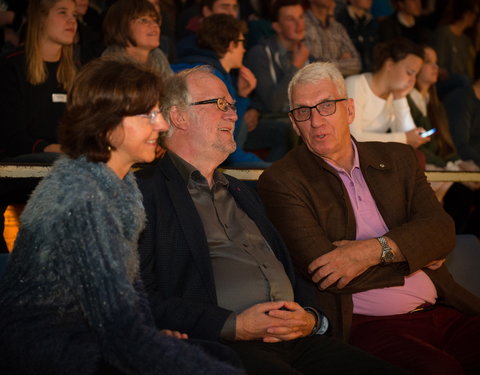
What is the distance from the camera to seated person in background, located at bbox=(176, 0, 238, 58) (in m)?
4.35

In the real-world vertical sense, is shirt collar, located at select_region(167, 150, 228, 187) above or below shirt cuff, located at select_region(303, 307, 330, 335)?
above

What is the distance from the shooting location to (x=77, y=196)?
5.14ft

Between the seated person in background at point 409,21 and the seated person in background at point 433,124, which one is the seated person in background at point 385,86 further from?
the seated person in background at point 409,21

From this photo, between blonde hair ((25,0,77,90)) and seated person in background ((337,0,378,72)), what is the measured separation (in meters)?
3.04

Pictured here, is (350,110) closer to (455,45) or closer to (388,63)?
(388,63)

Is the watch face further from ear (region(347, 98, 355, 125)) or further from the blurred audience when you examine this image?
the blurred audience

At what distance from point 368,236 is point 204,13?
2.93 metres

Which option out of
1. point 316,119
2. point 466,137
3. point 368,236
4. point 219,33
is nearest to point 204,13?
point 219,33

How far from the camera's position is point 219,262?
2102 mm

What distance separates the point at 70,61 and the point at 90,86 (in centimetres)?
195

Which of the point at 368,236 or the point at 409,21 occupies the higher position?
the point at 409,21

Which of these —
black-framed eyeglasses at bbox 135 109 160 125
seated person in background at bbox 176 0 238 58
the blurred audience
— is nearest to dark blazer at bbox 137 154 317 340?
black-framed eyeglasses at bbox 135 109 160 125

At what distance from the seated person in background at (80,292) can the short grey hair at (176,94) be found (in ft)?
2.65

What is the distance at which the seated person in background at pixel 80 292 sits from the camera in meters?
1.49
